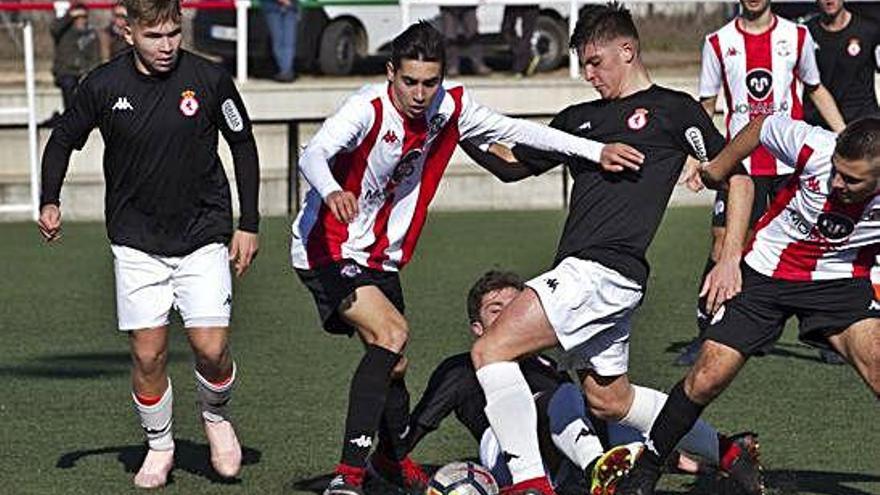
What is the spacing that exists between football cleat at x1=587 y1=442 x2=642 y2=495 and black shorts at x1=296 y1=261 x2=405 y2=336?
1061 millimetres

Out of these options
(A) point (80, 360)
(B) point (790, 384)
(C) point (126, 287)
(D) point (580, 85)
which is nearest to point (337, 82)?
(D) point (580, 85)

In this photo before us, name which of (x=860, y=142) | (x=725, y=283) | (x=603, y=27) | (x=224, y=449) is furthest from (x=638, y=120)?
(x=224, y=449)

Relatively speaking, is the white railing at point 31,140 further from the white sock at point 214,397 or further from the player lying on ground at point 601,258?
the player lying on ground at point 601,258

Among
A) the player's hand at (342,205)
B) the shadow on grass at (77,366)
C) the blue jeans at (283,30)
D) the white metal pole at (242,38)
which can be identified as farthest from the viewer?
the blue jeans at (283,30)

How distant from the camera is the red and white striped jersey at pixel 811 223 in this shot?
7016 mm

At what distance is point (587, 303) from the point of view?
7.18 meters

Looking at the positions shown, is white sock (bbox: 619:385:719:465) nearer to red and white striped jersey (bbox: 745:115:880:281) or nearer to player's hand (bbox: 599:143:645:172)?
red and white striped jersey (bbox: 745:115:880:281)

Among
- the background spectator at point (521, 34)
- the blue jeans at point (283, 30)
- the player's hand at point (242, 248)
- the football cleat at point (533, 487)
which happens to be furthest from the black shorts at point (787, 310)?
the background spectator at point (521, 34)

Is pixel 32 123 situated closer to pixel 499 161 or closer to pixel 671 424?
pixel 499 161

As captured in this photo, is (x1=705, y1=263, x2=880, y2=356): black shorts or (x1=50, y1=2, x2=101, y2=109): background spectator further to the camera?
(x1=50, y1=2, x2=101, y2=109): background spectator

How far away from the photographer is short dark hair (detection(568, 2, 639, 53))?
292 inches

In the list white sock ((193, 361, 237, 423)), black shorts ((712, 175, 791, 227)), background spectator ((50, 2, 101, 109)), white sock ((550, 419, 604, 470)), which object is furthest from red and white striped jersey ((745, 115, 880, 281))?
background spectator ((50, 2, 101, 109))

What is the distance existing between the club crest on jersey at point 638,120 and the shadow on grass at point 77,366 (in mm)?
4072

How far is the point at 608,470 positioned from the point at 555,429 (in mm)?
405
